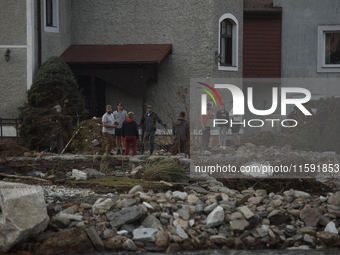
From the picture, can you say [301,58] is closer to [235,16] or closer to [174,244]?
[235,16]

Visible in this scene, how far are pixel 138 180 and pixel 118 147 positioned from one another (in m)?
3.47

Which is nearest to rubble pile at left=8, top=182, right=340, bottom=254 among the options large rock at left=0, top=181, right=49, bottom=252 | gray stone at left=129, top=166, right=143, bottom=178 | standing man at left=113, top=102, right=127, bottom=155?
large rock at left=0, top=181, right=49, bottom=252

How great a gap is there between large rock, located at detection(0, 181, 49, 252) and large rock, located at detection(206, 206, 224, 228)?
8.69 feet

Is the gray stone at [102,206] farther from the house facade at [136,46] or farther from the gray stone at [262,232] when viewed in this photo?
the house facade at [136,46]

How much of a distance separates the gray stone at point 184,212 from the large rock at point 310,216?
6.50 feet

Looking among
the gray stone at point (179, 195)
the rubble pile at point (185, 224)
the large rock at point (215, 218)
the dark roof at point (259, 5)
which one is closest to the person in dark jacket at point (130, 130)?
the gray stone at point (179, 195)

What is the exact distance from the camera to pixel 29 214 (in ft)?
24.6

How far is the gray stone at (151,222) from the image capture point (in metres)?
8.05

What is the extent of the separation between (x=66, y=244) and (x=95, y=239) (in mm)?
444

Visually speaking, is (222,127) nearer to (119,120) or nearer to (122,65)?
(119,120)

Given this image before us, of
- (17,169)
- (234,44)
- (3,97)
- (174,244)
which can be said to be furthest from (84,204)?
(234,44)

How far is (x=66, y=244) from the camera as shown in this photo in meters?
7.43

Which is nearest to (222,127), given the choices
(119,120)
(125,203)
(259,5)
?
(119,120)

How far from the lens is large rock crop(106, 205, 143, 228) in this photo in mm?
8023
